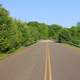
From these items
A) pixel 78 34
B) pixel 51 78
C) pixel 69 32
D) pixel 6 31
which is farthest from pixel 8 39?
pixel 69 32

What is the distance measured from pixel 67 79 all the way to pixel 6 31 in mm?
28916

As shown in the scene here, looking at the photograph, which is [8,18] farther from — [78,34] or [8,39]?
[78,34]

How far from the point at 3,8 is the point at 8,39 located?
14.2ft

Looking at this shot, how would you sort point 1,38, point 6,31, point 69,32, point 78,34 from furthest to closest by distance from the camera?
point 69,32
point 78,34
point 6,31
point 1,38

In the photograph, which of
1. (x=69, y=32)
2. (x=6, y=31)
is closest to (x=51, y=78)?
(x=6, y=31)

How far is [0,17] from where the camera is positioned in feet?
148

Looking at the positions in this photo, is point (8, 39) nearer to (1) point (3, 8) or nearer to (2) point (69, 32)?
(1) point (3, 8)

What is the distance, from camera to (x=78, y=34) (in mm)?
115875

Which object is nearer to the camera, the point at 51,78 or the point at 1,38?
the point at 51,78

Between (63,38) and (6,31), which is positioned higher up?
(6,31)

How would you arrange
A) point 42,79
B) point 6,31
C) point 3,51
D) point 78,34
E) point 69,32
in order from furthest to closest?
point 69,32 → point 78,34 → point 3,51 → point 6,31 → point 42,79

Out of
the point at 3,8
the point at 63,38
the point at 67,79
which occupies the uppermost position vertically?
the point at 3,8

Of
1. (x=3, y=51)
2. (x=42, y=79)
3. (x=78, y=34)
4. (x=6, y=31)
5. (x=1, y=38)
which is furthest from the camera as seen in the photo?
(x=78, y=34)

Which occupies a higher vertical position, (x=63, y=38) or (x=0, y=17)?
(x=0, y=17)
